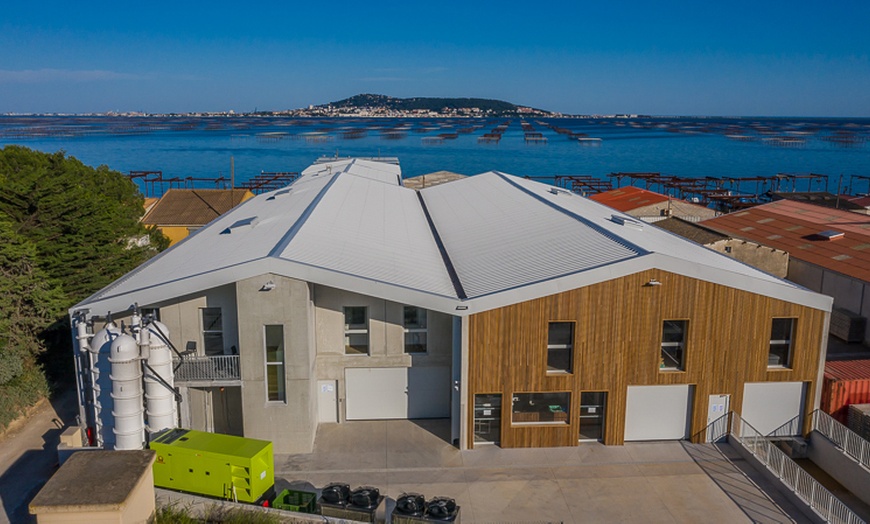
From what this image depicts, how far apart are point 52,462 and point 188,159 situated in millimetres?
129264

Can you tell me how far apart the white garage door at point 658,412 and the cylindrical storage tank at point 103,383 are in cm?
1465

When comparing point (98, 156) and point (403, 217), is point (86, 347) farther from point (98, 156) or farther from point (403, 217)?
point (98, 156)

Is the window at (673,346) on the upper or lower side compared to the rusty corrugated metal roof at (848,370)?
upper

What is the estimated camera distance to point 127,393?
16344mm

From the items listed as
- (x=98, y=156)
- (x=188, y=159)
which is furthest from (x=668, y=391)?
(x=98, y=156)

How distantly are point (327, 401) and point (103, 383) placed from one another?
6693mm

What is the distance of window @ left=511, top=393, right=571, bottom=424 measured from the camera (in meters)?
19.7

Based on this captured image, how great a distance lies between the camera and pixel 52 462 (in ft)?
62.3

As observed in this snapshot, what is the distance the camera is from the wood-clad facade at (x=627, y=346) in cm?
1881

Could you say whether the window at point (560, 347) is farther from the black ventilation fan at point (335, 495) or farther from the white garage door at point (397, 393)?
the black ventilation fan at point (335, 495)

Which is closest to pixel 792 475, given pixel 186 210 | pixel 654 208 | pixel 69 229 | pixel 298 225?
pixel 298 225

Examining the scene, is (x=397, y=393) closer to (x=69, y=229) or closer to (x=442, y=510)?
(x=442, y=510)

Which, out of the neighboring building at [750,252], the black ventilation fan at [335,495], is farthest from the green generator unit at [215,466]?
the neighboring building at [750,252]

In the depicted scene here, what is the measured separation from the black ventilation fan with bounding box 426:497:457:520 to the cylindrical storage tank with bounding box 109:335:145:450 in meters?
7.67
